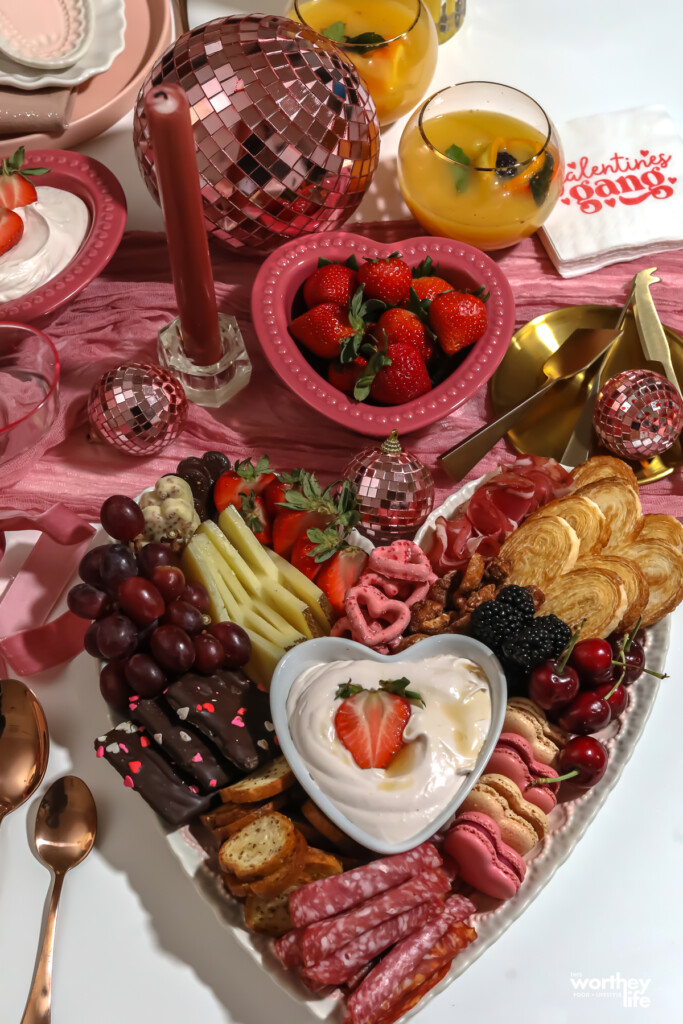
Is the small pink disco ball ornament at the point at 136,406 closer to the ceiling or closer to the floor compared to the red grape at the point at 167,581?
closer to the ceiling

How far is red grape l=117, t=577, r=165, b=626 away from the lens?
1.04m

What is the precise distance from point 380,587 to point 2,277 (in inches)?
31.0

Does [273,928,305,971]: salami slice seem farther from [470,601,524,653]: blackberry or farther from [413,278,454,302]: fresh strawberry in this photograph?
[413,278,454,302]: fresh strawberry

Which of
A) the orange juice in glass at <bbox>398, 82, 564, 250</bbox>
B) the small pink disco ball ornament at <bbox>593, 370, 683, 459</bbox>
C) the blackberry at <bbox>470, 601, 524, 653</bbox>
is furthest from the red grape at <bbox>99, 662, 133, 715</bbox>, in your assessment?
the orange juice in glass at <bbox>398, 82, 564, 250</bbox>

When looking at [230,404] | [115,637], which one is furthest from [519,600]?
[230,404]

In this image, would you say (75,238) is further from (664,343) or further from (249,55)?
(664,343)

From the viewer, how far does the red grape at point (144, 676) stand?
1019 millimetres

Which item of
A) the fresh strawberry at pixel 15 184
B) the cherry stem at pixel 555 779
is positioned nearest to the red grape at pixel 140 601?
the cherry stem at pixel 555 779

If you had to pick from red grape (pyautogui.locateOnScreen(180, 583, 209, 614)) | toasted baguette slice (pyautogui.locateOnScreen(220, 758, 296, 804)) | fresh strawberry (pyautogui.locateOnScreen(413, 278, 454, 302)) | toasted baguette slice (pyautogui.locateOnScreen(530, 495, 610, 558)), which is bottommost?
toasted baguette slice (pyautogui.locateOnScreen(220, 758, 296, 804))

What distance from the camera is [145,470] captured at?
4.45 ft

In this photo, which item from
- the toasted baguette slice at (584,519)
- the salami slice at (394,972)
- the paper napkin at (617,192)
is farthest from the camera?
the paper napkin at (617,192)

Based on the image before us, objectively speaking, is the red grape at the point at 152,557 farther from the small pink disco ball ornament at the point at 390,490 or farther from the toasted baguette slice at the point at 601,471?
the toasted baguette slice at the point at 601,471

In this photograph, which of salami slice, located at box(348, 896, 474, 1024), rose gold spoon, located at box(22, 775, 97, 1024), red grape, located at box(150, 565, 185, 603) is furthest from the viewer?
red grape, located at box(150, 565, 185, 603)

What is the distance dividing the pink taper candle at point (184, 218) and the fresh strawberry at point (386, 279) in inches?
9.4
